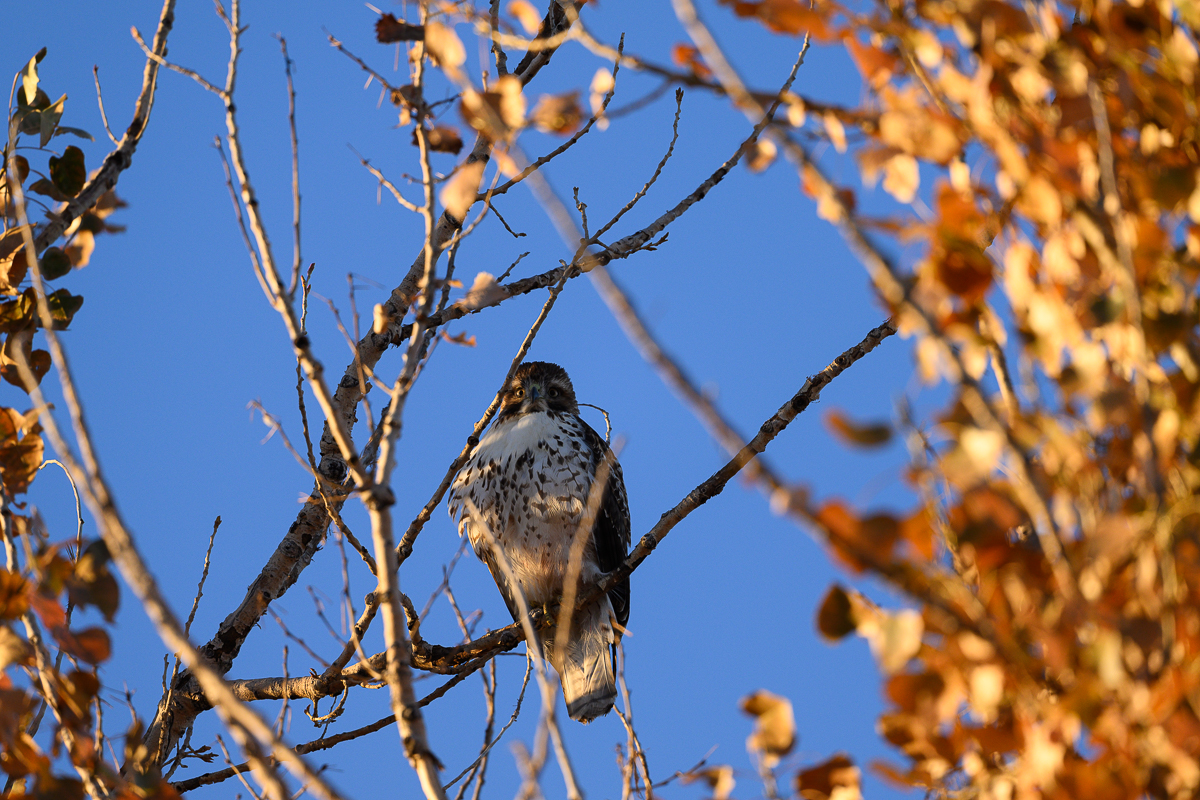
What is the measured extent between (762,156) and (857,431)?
0.80m

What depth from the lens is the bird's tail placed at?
4.70m

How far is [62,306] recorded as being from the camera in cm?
226

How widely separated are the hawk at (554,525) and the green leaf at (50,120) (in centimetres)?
293

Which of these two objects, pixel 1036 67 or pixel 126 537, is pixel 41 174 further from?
pixel 1036 67

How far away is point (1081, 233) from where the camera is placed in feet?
4.00

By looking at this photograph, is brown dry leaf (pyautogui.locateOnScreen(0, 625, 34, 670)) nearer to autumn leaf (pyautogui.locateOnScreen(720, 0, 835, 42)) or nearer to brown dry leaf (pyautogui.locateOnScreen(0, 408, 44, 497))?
brown dry leaf (pyautogui.locateOnScreen(0, 408, 44, 497))

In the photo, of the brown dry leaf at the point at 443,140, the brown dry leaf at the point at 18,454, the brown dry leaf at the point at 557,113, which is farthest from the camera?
the brown dry leaf at the point at 18,454

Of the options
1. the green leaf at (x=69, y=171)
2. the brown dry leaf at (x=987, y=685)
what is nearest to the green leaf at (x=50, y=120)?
the green leaf at (x=69, y=171)

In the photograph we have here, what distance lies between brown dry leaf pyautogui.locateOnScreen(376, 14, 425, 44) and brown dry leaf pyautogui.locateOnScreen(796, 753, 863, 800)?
152cm

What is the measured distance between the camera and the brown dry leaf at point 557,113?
1523 mm

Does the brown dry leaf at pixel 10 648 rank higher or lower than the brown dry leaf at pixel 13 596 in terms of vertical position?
lower

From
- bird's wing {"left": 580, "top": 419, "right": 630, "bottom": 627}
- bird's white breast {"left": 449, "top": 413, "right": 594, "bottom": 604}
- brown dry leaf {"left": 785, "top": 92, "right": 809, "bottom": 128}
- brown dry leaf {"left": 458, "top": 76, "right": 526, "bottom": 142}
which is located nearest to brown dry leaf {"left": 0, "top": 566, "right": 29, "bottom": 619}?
brown dry leaf {"left": 458, "top": 76, "right": 526, "bottom": 142}

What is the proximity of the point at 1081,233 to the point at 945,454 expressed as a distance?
367mm

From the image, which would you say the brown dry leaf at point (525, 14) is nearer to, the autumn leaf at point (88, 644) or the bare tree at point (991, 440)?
the bare tree at point (991, 440)
